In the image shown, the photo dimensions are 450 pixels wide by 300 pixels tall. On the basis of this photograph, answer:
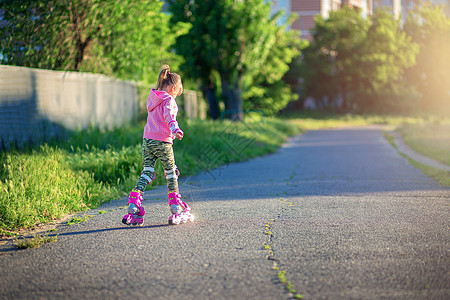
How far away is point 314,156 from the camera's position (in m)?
15.5

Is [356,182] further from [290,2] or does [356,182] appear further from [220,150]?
[290,2]

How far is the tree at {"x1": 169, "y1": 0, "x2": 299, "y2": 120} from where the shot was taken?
28.1 meters

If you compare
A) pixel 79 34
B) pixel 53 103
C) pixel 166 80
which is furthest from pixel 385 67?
pixel 166 80

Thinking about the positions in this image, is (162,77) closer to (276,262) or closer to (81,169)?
(276,262)

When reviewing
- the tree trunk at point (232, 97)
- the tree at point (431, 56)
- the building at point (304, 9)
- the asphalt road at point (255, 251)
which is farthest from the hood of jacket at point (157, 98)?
the building at point (304, 9)

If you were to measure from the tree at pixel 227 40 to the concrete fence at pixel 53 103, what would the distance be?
12229 mm

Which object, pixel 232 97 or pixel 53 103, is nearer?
pixel 53 103

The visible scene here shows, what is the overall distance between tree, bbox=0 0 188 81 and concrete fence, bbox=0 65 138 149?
607 mm

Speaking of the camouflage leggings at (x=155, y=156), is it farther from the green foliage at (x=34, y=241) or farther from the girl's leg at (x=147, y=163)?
the green foliage at (x=34, y=241)

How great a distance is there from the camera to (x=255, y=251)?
186 inches

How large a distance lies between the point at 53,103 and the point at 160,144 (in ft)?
22.9

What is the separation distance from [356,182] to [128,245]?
221 inches

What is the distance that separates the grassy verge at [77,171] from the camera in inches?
248

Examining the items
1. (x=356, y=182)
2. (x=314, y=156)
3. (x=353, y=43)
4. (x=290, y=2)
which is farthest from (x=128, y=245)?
(x=290, y=2)
